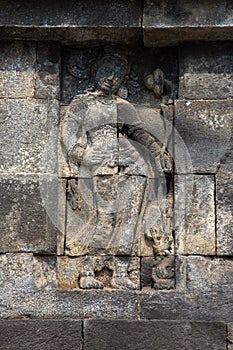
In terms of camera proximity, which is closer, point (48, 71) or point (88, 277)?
point (88, 277)

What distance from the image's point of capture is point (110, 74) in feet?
26.0

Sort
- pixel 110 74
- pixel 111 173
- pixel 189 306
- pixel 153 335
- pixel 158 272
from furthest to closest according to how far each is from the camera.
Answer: pixel 110 74 < pixel 111 173 < pixel 158 272 < pixel 189 306 < pixel 153 335

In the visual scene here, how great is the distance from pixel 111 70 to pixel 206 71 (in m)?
0.75

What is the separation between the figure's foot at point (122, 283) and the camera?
7.66 m

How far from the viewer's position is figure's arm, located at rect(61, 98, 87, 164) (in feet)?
25.7

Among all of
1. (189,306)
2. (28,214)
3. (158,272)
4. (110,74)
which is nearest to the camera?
(189,306)

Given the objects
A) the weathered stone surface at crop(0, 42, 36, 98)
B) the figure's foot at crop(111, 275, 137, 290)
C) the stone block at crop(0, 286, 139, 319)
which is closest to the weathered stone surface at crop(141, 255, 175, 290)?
the figure's foot at crop(111, 275, 137, 290)

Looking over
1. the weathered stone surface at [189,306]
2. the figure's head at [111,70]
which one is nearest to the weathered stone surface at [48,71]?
the figure's head at [111,70]

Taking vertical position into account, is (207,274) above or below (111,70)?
below

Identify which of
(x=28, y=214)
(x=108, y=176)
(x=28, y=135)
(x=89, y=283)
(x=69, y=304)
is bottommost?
(x=69, y=304)

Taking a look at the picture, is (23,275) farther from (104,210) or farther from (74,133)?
(74,133)

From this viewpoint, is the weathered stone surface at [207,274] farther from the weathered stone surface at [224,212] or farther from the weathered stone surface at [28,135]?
the weathered stone surface at [28,135]

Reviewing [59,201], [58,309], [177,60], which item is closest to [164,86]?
[177,60]

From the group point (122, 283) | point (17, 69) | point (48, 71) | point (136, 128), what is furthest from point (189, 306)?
point (17, 69)
